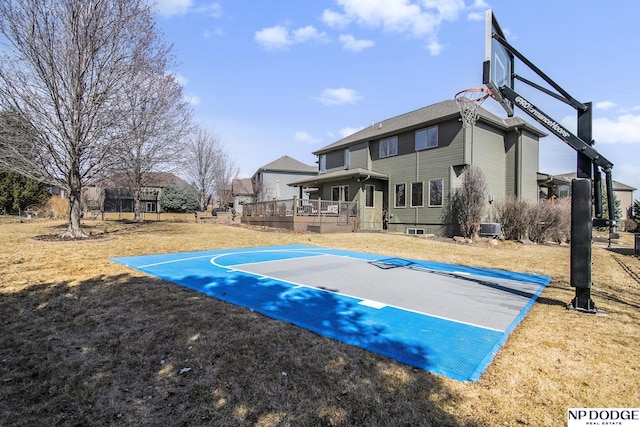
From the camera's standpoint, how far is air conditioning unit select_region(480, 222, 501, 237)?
15891mm

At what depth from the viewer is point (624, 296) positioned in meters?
6.02

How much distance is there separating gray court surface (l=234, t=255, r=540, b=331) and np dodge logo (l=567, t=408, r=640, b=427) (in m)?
1.66

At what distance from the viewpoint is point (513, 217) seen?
16.3m

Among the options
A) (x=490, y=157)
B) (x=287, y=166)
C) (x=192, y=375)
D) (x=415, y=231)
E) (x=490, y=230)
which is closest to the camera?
(x=192, y=375)

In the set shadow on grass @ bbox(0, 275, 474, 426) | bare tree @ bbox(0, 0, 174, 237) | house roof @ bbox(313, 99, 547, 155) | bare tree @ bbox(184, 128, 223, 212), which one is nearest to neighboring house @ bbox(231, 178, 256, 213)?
bare tree @ bbox(184, 128, 223, 212)

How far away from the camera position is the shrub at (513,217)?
52.8 ft

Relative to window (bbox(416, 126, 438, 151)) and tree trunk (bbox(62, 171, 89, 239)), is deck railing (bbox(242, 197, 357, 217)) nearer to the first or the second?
window (bbox(416, 126, 438, 151))

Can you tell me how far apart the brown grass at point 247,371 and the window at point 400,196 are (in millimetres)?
15147

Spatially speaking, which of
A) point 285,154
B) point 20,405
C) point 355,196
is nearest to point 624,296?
point 20,405

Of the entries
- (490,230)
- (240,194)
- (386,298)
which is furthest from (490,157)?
(240,194)

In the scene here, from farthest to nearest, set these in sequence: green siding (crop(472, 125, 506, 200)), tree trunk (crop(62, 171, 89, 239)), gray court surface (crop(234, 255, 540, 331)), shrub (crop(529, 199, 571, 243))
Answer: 1. green siding (crop(472, 125, 506, 200))
2. shrub (crop(529, 199, 571, 243))
3. tree trunk (crop(62, 171, 89, 239))
4. gray court surface (crop(234, 255, 540, 331))

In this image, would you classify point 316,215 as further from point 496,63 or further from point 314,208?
point 496,63

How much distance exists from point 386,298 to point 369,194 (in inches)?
625

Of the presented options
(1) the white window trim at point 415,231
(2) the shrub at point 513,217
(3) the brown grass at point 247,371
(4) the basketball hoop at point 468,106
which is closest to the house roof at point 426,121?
(4) the basketball hoop at point 468,106
